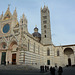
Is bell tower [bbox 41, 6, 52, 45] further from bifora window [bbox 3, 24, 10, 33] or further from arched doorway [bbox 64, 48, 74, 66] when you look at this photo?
bifora window [bbox 3, 24, 10, 33]

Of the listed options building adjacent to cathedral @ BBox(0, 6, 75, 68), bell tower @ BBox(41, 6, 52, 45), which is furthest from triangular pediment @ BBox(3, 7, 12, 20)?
bell tower @ BBox(41, 6, 52, 45)

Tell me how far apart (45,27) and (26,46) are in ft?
62.3

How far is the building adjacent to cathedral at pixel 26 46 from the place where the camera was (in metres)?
26.4

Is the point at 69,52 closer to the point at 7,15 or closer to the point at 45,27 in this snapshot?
the point at 45,27

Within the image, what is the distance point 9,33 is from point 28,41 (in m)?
6.73

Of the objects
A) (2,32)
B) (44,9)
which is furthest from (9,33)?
(44,9)

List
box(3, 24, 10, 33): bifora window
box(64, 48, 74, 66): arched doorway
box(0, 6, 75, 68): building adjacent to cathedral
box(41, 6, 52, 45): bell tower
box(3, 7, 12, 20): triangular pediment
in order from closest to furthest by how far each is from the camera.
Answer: box(0, 6, 75, 68): building adjacent to cathedral, box(3, 24, 10, 33): bifora window, box(3, 7, 12, 20): triangular pediment, box(64, 48, 74, 66): arched doorway, box(41, 6, 52, 45): bell tower

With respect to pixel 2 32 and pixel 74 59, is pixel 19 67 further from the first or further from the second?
pixel 74 59

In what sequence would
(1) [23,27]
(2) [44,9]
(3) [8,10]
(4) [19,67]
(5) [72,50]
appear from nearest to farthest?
(4) [19,67] < (1) [23,27] < (3) [8,10] < (5) [72,50] < (2) [44,9]

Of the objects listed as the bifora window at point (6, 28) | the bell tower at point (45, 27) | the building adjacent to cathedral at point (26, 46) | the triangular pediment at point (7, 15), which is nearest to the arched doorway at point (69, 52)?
the building adjacent to cathedral at point (26, 46)

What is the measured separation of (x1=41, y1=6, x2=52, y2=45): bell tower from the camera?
4072 centimetres

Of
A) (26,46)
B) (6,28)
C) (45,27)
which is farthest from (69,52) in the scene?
(6,28)

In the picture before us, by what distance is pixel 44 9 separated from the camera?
4559cm

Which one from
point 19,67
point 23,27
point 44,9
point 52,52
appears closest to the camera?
point 19,67
